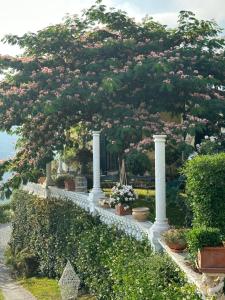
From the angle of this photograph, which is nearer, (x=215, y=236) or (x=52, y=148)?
(x=215, y=236)

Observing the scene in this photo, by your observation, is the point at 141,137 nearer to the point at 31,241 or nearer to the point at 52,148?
the point at 52,148

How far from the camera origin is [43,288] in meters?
14.2

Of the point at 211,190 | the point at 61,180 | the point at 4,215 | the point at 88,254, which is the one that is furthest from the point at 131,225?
the point at 4,215

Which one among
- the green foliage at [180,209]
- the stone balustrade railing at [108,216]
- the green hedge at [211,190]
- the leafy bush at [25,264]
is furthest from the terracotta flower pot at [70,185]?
the green hedge at [211,190]

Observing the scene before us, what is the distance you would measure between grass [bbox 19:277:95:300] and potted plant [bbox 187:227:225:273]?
6.00m

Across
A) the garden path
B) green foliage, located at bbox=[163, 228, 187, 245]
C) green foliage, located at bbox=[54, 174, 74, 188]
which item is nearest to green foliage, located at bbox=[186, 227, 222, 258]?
green foliage, located at bbox=[163, 228, 187, 245]

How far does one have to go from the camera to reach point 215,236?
6418 millimetres

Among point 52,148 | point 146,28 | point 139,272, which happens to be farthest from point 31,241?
point 139,272

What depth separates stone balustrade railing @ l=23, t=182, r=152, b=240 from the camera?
10.3 metres

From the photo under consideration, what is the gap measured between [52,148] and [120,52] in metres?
3.52

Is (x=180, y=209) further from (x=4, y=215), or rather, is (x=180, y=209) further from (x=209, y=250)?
(x=4, y=215)

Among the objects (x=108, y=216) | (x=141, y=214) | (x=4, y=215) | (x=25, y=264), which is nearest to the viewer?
(x=141, y=214)

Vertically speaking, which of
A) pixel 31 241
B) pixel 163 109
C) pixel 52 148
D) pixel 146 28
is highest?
pixel 146 28

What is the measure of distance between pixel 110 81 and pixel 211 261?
23.6 ft
